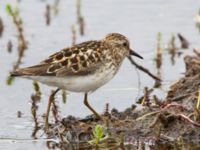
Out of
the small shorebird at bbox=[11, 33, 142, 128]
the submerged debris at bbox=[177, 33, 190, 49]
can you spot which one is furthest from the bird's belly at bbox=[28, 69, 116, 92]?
the submerged debris at bbox=[177, 33, 190, 49]

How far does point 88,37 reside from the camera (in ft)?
47.2

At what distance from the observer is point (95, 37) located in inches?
565

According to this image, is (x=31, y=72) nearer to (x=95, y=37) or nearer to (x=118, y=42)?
(x=118, y=42)

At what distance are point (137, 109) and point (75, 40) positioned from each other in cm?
380

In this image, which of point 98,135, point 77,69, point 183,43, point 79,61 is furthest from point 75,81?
point 183,43

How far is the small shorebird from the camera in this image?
391 inches

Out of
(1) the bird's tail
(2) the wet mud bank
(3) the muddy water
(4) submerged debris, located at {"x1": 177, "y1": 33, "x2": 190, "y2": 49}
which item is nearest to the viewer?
(2) the wet mud bank

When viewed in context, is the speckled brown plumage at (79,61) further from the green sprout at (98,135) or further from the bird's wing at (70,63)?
the green sprout at (98,135)

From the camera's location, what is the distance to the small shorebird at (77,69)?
9930 millimetres

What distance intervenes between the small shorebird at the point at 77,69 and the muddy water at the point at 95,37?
742 millimetres

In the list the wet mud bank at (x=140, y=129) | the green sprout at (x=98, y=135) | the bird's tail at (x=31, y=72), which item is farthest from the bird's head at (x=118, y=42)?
the green sprout at (x=98, y=135)

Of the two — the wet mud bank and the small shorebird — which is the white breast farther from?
the wet mud bank

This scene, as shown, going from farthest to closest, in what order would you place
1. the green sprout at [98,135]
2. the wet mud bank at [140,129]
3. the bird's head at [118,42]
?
the bird's head at [118,42]
the wet mud bank at [140,129]
the green sprout at [98,135]

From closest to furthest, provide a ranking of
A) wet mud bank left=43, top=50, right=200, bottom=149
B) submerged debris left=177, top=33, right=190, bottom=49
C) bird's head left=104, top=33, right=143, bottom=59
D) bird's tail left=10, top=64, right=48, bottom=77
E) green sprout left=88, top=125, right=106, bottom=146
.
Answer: green sprout left=88, top=125, right=106, bottom=146 → wet mud bank left=43, top=50, right=200, bottom=149 → bird's tail left=10, top=64, right=48, bottom=77 → bird's head left=104, top=33, right=143, bottom=59 → submerged debris left=177, top=33, right=190, bottom=49
